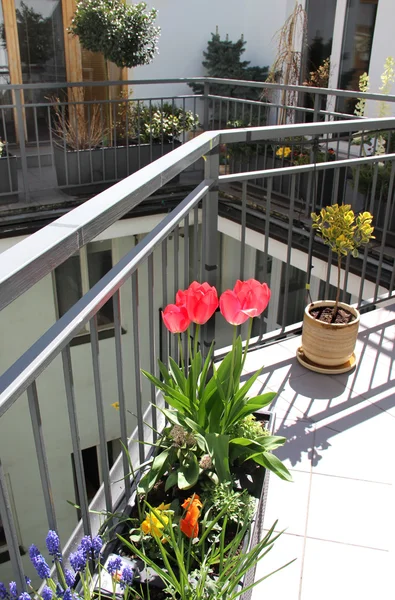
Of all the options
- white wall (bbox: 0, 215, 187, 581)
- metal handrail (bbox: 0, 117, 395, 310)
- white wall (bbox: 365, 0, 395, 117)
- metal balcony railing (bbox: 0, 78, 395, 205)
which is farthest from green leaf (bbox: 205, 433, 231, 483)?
white wall (bbox: 365, 0, 395, 117)

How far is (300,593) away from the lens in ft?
4.99

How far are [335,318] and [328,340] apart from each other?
129 mm

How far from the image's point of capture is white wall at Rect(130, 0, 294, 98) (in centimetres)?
804

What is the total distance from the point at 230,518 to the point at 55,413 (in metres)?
5.63

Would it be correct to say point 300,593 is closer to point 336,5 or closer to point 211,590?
point 211,590

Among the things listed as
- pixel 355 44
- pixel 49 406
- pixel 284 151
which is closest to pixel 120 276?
pixel 284 151

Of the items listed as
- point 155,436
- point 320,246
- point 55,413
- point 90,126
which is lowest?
point 55,413

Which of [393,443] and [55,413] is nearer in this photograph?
[393,443]

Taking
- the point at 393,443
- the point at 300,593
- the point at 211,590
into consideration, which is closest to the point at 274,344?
the point at 393,443

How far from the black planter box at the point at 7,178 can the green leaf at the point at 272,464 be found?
4.46 m

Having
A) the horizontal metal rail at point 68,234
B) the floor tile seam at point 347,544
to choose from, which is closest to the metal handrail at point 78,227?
the horizontal metal rail at point 68,234

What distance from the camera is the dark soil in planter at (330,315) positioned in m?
2.47

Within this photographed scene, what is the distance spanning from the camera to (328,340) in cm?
240

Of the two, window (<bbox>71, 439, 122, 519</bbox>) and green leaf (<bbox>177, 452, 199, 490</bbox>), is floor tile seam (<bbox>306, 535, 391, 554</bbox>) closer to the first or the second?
green leaf (<bbox>177, 452, 199, 490</bbox>)
